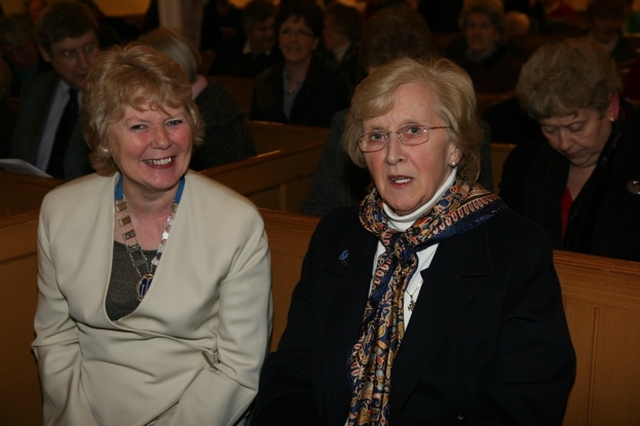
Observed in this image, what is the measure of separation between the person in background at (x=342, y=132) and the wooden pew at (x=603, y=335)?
93 cm

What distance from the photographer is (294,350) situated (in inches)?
94.2

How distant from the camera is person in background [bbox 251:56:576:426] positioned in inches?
80.9

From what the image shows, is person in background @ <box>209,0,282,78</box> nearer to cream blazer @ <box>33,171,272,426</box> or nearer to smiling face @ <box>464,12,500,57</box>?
smiling face @ <box>464,12,500,57</box>

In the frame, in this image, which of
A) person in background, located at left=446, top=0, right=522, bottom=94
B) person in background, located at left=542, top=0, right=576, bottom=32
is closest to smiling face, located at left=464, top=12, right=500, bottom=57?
person in background, located at left=446, top=0, right=522, bottom=94

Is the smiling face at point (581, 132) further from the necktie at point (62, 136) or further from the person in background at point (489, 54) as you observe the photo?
the person in background at point (489, 54)

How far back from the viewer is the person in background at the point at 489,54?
5.98 m

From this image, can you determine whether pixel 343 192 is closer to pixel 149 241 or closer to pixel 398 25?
pixel 398 25

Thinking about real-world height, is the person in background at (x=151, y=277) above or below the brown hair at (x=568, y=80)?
below

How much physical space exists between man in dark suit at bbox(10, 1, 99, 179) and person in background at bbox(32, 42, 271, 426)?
1704mm

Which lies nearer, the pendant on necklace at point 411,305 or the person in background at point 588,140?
the pendant on necklace at point 411,305

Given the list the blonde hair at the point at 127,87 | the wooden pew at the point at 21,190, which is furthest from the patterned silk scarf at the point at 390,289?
the wooden pew at the point at 21,190

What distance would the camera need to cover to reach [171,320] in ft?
8.00

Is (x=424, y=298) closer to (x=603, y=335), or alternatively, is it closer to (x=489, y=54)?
(x=603, y=335)

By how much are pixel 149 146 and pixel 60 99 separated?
2.23 m
